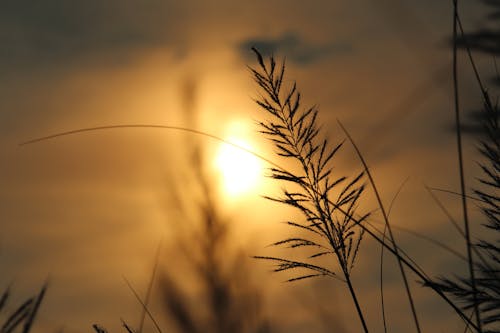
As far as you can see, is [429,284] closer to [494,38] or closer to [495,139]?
[495,139]

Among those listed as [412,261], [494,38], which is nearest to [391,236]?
[412,261]

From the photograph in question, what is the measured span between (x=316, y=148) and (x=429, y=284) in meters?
0.56

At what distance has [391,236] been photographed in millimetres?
1781

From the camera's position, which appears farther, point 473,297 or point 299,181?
point 299,181

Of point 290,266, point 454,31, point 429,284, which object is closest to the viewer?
point 429,284

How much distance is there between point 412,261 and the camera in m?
1.82

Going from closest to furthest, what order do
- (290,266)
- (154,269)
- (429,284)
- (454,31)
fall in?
(429,284), (454,31), (290,266), (154,269)

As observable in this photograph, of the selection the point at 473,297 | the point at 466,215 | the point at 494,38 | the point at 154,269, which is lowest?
the point at 473,297

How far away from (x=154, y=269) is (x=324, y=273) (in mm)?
614

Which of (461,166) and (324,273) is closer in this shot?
(461,166)

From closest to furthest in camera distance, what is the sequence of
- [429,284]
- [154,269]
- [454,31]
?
[429,284] < [454,31] < [154,269]

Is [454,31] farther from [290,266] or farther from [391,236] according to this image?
[290,266]

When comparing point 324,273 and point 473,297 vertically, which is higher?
point 324,273

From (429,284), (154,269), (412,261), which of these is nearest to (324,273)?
(412,261)
